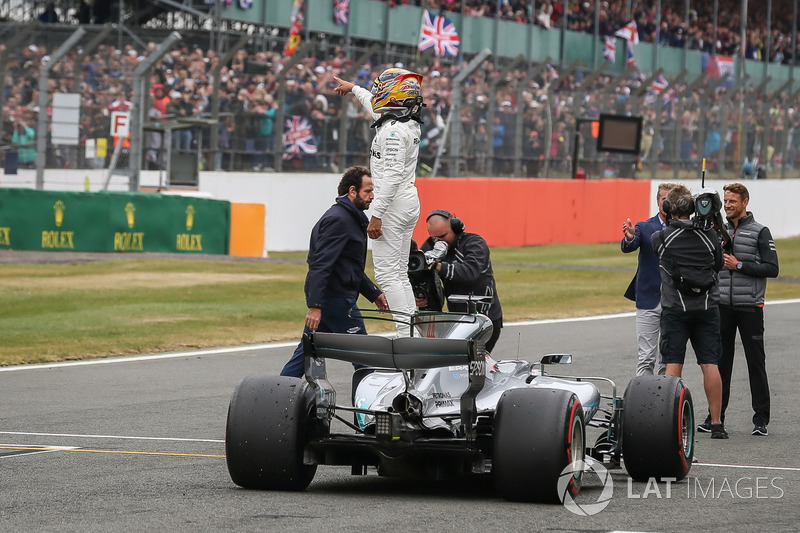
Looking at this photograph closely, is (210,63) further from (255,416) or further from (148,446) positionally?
(255,416)

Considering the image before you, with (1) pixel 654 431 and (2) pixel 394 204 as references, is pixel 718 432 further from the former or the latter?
(2) pixel 394 204

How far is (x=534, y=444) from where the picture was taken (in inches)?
234

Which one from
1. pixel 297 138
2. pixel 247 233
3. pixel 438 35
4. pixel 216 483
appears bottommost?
pixel 216 483

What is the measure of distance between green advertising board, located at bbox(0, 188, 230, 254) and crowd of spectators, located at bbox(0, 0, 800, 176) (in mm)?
1049

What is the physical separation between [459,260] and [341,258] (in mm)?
709

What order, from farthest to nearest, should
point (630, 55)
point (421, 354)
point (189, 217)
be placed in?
point (630, 55), point (189, 217), point (421, 354)

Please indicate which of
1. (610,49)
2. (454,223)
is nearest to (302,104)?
(454,223)

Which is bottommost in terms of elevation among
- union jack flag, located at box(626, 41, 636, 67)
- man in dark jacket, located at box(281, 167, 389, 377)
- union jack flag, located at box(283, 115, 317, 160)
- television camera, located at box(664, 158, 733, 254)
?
man in dark jacket, located at box(281, 167, 389, 377)

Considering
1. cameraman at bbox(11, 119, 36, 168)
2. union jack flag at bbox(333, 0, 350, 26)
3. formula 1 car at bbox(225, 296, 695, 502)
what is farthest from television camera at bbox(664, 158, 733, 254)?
union jack flag at bbox(333, 0, 350, 26)

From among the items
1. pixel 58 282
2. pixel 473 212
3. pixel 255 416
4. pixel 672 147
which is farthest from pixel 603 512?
pixel 672 147

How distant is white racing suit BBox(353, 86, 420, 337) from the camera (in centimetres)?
898

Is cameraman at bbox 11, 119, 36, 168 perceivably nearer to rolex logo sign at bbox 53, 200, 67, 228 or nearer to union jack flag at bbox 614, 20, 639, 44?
rolex logo sign at bbox 53, 200, 67, 228

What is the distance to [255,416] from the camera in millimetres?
6262

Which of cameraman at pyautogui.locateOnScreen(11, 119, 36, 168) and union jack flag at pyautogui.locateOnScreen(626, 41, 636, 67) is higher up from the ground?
union jack flag at pyautogui.locateOnScreen(626, 41, 636, 67)
